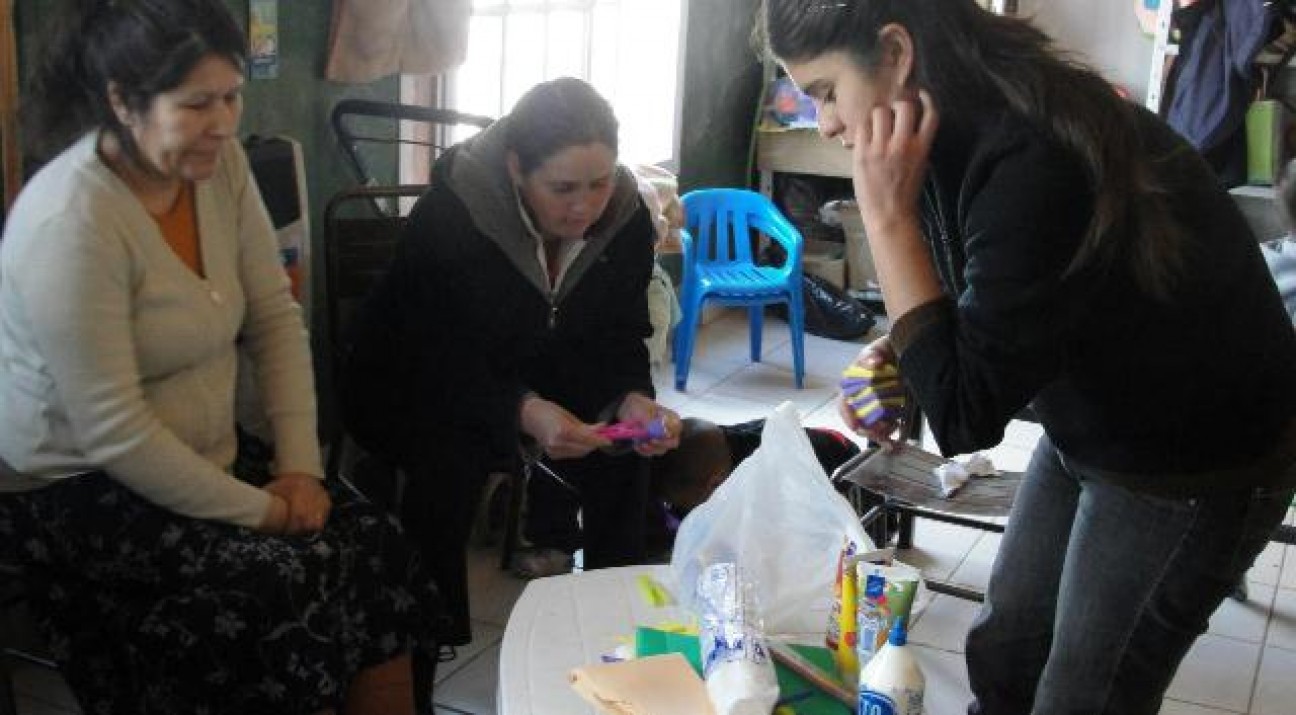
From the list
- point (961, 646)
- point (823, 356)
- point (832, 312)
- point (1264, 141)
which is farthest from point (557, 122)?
point (1264, 141)

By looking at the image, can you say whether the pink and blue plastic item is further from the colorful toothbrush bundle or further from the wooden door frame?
the wooden door frame

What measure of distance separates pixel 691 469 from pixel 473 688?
2.11ft

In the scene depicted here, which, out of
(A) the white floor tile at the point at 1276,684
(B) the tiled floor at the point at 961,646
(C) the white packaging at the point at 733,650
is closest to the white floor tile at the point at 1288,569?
(B) the tiled floor at the point at 961,646

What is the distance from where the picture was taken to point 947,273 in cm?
141

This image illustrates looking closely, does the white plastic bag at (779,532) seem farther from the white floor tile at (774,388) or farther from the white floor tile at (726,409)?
the white floor tile at (774,388)

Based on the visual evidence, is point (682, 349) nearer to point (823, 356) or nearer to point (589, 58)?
point (823, 356)

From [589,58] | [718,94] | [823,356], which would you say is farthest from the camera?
[718,94]

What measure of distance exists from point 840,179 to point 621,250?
3236mm

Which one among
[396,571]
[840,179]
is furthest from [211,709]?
[840,179]

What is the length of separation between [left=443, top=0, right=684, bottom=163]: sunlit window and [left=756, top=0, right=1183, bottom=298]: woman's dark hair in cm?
206

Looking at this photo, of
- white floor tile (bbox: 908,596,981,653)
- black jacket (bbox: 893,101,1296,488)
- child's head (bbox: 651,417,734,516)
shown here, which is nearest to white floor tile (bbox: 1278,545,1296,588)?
white floor tile (bbox: 908,596,981,653)

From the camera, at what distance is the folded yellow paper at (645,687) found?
1.33m

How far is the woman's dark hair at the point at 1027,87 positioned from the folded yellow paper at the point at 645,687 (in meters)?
0.56

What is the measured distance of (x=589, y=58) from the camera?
13.7 feet
